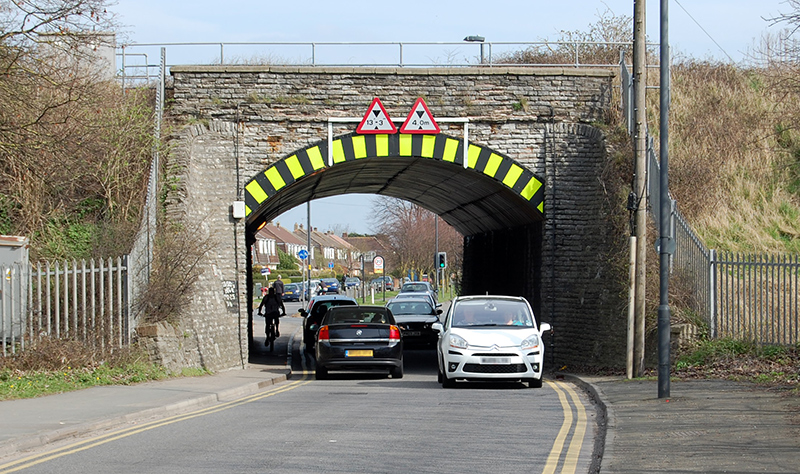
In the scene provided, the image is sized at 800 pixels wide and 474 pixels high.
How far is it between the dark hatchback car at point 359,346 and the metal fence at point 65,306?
158 inches

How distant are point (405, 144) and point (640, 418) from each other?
453 inches

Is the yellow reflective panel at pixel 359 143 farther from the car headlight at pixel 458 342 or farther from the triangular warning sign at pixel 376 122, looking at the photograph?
the car headlight at pixel 458 342

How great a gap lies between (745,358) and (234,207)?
36.9 feet

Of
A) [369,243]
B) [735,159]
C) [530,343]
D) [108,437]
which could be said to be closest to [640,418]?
[530,343]

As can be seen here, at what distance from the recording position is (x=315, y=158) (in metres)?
20.7

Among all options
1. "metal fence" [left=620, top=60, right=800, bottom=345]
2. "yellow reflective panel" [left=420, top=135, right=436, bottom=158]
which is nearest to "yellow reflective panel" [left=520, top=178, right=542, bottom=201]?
"yellow reflective panel" [left=420, top=135, right=436, bottom=158]

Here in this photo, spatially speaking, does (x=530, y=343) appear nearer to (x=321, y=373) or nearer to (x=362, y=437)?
(x=321, y=373)

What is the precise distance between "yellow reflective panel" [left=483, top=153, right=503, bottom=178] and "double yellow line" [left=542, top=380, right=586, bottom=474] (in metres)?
7.72

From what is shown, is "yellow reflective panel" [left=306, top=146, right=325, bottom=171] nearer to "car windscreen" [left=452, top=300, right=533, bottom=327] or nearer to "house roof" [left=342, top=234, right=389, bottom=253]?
"car windscreen" [left=452, top=300, right=533, bottom=327]

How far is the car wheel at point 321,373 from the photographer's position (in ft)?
60.5

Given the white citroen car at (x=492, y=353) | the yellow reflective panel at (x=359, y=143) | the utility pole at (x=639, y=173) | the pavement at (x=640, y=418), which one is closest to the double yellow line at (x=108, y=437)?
the pavement at (x=640, y=418)

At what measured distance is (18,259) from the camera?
14969mm

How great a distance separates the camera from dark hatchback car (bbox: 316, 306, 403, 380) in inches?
711

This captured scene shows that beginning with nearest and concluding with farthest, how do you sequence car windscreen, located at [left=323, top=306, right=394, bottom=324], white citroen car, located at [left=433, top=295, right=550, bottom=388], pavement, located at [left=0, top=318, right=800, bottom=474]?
pavement, located at [left=0, top=318, right=800, bottom=474] → white citroen car, located at [left=433, top=295, right=550, bottom=388] → car windscreen, located at [left=323, top=306, right=394, bottom=324]
